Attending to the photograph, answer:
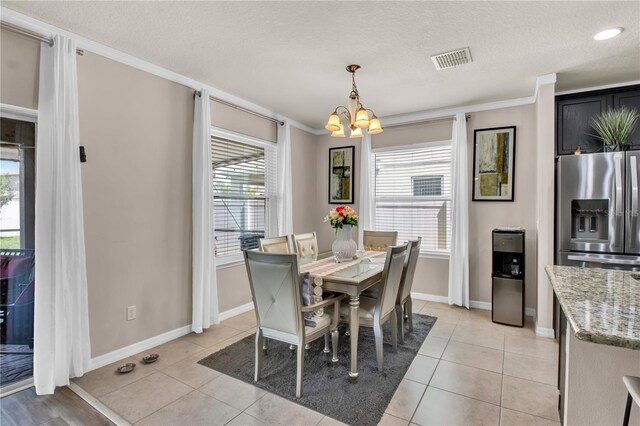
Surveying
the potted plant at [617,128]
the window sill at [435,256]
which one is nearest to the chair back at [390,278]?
the window sill at [435,256]

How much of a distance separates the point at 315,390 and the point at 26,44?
3208mm

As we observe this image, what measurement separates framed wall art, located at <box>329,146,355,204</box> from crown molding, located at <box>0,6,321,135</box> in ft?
4.95

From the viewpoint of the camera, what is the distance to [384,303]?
259cm

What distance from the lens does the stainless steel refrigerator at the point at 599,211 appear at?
2.84 meters

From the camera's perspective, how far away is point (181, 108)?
10.7 ft

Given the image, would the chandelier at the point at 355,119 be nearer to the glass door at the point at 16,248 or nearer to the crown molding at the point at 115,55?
the crown molding at the point at 115,55

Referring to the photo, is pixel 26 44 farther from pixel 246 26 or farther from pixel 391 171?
pixel 391 171

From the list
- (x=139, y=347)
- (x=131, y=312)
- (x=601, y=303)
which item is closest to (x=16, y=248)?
(x=131, y=312)

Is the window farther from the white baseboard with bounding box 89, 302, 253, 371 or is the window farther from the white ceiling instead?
→ the white baseboard with bounding box 89, 302, 253, 371

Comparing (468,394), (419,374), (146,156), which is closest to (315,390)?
(419,374)

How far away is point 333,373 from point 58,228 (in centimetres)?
232

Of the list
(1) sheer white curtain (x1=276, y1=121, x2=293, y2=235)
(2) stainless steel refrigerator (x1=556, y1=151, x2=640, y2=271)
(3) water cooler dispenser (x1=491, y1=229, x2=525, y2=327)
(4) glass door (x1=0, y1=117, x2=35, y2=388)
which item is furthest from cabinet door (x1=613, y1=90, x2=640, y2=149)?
(4) glass door (x1=0, y1=117, x2=35, y2=388)

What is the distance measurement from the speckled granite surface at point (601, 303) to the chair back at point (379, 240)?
1.98 m

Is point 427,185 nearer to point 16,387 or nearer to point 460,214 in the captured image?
point 460,214
